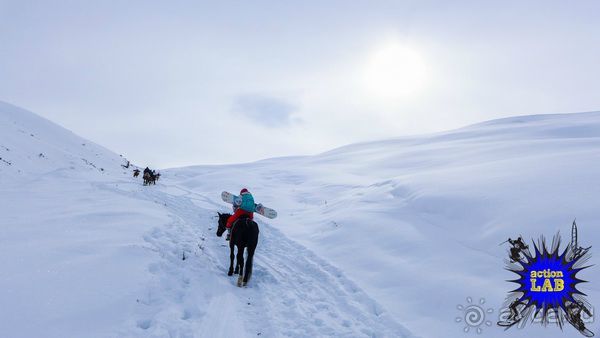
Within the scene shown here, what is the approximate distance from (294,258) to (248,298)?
288 centimetres

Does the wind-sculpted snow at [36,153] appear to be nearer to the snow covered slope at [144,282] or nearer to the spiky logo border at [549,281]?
the snow covered slope at [144,282]

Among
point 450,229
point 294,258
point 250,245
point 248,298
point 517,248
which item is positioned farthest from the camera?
point 294,258

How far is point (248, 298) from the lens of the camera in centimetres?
707

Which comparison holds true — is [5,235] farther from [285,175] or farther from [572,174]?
[285,175]

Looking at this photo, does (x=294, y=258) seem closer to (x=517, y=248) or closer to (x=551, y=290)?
(x=517, y=248)

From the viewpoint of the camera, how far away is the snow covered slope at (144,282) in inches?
196

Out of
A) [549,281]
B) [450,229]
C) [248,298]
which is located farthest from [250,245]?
[549,281]

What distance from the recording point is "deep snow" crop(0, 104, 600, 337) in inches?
211

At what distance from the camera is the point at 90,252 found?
6.64m

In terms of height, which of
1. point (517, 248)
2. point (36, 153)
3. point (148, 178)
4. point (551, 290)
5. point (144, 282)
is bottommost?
point (144, 282)

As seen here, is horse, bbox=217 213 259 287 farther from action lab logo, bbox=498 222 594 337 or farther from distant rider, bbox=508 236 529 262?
distant rider, bbox=508 236 529 262

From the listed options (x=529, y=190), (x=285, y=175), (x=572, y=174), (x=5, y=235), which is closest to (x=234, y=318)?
(x=5, y=235)

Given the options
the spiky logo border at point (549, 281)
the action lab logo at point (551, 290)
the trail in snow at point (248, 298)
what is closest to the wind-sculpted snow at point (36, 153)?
the trail in snow at point (248, 298)

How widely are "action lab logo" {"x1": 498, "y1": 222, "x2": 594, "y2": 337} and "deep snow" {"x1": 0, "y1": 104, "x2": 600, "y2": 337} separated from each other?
Result: 0.19 metres
